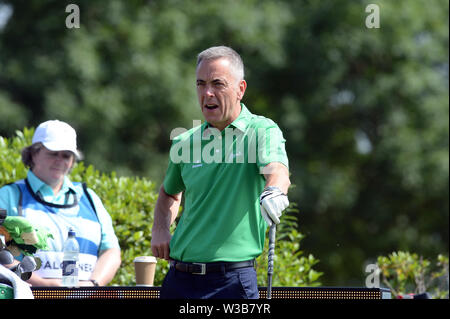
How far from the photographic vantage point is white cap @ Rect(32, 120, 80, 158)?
561 cm

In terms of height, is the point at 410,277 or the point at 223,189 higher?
the point at 410,277

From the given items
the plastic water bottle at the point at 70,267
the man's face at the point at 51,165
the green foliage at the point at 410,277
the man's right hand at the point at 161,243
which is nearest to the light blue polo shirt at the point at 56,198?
the man's face at the point at 51,165

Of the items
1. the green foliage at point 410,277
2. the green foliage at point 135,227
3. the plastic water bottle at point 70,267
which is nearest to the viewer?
the plastic water bottle at point 70,267

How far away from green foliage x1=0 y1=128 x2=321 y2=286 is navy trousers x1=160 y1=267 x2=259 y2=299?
8.87 feet

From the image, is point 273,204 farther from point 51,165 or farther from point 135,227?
point 135,227

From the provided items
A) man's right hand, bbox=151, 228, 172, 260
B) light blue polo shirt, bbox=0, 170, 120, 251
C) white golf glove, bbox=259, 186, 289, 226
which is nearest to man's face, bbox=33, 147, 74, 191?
light blue polo shirt, bbox=0, 170, 120, 251

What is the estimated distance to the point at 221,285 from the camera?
3.39m

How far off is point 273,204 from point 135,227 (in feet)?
13.0

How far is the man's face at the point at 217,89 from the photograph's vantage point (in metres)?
3.52

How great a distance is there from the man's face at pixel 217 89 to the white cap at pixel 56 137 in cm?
231

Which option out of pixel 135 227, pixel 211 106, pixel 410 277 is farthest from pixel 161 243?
pixel 410 277

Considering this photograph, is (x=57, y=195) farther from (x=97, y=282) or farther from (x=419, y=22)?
(x=419, y=22)

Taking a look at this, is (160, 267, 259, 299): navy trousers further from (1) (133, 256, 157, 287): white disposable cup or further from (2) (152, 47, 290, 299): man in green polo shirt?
(1) (133, 256, 157, 287): white disposable cup

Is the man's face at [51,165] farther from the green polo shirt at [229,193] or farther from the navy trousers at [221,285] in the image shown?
the navy trousers at [221,285]
